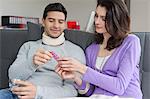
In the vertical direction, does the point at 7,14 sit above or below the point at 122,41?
above

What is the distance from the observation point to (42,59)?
1202 millimetres

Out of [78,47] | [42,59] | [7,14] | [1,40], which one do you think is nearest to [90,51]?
[78,47]

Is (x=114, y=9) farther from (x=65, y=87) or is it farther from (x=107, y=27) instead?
(x=65, y=87)

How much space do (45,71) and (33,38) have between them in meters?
0.24

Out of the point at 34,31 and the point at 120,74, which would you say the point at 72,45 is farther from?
the point at 120,74

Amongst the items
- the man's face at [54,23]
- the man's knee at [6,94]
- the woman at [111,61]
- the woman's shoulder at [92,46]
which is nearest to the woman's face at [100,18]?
the woman at [111,61]

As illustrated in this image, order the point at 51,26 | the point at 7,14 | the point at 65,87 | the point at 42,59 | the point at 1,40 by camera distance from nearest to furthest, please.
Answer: the point at 42,59
the point at 65,87
the point at 51,26
the point at 1,40
the point at 7,14

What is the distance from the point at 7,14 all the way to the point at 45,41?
138 centimetres

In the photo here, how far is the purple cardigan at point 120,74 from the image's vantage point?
1268mm

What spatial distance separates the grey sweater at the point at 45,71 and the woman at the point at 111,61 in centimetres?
8

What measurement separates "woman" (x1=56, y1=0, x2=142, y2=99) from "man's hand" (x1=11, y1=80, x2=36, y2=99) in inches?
6.1

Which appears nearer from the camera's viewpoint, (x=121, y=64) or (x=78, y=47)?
(x=121, y=64)

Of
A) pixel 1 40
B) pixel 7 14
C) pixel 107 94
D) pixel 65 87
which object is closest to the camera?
pixel 107 94

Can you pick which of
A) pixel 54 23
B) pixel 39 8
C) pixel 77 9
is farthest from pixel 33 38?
pixel 77 9
